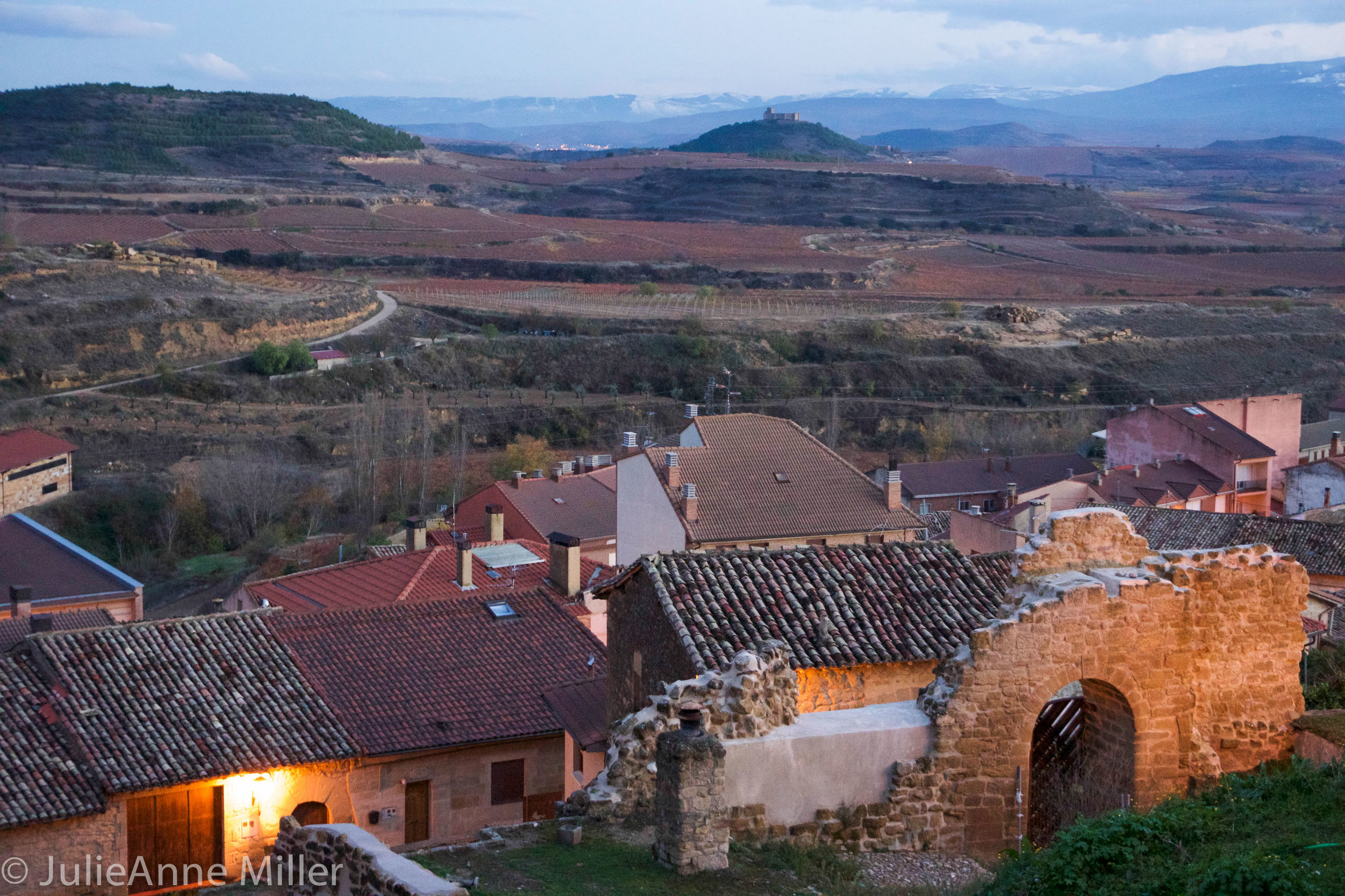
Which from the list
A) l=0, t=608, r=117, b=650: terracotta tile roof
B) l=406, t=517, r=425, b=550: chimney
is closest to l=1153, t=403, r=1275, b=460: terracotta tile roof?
l=406, t=517, r=425, b=550: chimney

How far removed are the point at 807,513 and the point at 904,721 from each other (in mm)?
→ 16181

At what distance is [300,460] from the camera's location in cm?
4603

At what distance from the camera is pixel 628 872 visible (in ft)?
25.5

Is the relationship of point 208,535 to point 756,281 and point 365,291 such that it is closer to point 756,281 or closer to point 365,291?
point 365,291

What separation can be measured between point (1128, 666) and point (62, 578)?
2391 centimetres

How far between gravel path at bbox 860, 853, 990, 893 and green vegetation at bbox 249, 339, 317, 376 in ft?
160

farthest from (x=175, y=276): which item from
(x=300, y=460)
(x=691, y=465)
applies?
(x=691, y=465)

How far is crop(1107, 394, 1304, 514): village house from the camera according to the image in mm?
36750

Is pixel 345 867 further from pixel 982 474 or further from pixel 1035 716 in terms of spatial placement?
pixel 982 474

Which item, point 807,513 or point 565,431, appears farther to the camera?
point 565,431

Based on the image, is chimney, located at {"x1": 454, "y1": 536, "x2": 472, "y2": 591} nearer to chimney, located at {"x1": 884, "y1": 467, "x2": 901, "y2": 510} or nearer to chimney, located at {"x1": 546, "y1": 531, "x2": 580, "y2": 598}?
chimney, located at {"x1": 546, "y1": 531, "x2": 580, "y2": 598}

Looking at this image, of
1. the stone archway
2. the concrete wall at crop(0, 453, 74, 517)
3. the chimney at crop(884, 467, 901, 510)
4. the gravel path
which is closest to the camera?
the gravel path

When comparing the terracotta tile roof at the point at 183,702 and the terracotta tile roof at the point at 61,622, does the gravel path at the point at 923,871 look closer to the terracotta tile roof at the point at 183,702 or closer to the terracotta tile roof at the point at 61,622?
the terracotta tile roof at the point at 183,702

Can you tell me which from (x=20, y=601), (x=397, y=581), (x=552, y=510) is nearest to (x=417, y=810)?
(x=397, y=581)
